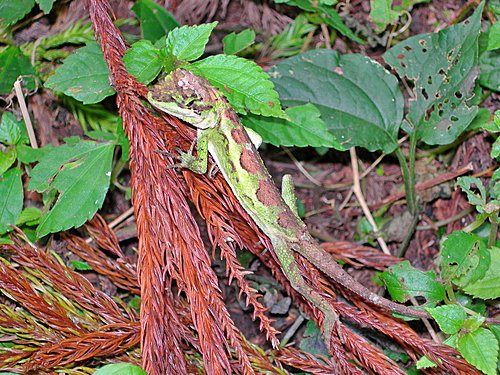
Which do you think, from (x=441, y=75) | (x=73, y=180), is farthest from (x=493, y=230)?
(x=73, y=180)

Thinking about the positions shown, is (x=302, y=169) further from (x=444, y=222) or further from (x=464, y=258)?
(x=464, y=258)

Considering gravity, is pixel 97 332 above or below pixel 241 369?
above

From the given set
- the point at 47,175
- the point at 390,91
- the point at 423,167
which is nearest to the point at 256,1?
the point at 390,91

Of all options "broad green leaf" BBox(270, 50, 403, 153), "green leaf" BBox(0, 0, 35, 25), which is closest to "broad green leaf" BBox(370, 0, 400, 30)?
"broad green leaf" BBox(270, 50, 403, 153)

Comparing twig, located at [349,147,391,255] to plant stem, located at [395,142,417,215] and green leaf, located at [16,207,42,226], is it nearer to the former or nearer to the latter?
plant stem, located at [395,142,417,215]

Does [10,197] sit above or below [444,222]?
above

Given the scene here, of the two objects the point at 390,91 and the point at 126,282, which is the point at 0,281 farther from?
the point at 390,91
